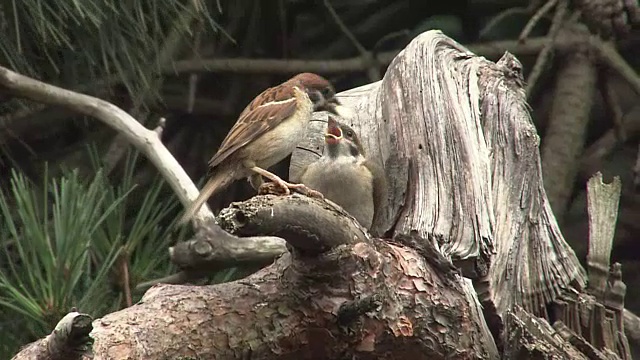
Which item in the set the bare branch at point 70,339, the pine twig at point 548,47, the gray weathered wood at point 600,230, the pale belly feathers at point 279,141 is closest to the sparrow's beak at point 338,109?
the pale belly feathers at point 279,141

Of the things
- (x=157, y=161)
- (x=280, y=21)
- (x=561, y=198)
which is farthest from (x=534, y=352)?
(x=280, y=21)

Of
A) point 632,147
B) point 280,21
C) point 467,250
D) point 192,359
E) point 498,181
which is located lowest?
point 192,359

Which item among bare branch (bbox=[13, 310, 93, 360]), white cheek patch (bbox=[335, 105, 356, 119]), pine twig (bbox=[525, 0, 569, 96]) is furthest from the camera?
pine twig (bbox=[525, 0, 569, 96])

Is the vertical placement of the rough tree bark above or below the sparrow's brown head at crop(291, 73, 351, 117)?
below

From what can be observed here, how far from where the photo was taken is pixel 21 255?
2.22m

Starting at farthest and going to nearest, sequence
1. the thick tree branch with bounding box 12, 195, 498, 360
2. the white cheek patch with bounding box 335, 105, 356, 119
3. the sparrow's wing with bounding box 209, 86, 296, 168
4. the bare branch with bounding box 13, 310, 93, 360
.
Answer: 1. the white cheek patch with bounding box 335, 105, 356, 119
2. the sparrow's wing with bounding box 209, 86, 296, 168
3. the thick tree branch with bounding box 12, 195, 498, 360
4. the bare branch with bounding box 13, 310, 93, 360

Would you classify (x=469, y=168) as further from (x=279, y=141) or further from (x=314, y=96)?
(x=314, y=96)

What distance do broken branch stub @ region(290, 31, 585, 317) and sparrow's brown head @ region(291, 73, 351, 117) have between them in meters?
0.06

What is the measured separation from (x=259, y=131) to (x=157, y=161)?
232mm

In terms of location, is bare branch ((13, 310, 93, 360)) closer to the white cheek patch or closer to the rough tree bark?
the rough tree bark

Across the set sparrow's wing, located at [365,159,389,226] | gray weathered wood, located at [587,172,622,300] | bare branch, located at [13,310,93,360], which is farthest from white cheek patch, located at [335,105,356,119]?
bare branch, located at [13,310,93,360]

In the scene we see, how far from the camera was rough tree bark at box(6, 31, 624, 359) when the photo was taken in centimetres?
172

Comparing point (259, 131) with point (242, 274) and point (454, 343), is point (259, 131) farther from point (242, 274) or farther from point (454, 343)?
point (454, 343)

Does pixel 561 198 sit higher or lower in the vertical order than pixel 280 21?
lower
